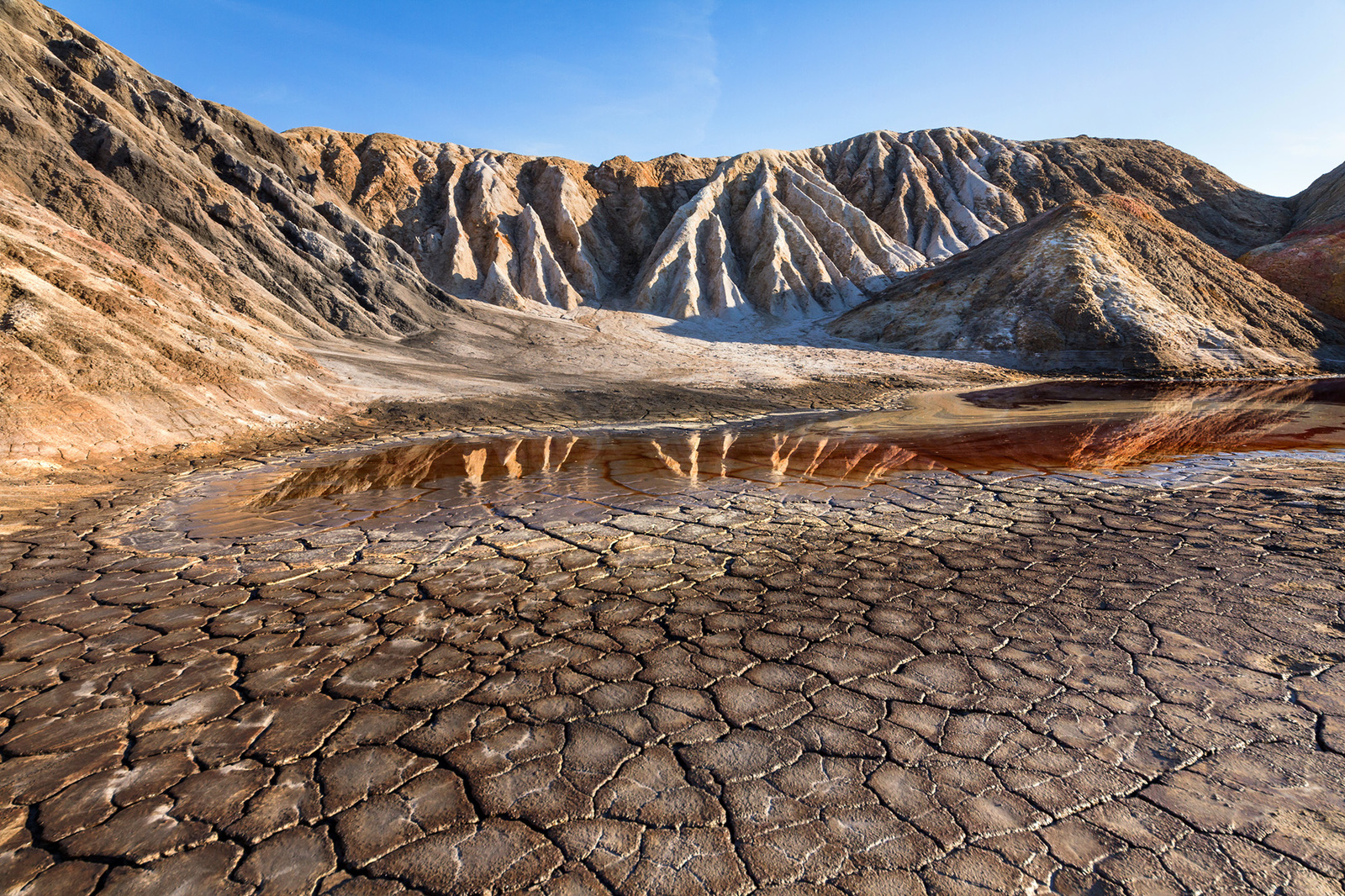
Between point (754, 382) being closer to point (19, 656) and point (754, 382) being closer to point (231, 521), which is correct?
point (231, 521)

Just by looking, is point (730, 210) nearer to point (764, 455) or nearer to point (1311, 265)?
point (1311, 265)

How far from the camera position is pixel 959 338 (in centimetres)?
2186

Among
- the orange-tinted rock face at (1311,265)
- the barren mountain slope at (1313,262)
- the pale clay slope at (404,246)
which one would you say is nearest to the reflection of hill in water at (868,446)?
the pale clay slope at (404,246)

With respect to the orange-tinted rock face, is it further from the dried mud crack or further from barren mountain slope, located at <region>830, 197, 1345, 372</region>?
the dried mud crack

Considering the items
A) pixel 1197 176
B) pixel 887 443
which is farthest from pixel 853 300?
pixel 1197 176

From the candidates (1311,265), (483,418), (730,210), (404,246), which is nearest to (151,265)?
(483,418)

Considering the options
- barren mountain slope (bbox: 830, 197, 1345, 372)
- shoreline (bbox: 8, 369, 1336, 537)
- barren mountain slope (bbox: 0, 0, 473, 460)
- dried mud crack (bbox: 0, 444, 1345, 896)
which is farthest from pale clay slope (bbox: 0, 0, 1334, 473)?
dried mud crack (bbox: 0, 444, 1345, 896)

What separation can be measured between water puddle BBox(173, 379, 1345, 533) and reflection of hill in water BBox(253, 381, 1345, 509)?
0.03m

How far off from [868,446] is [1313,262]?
1269 inches

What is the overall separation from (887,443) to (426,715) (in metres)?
7.82

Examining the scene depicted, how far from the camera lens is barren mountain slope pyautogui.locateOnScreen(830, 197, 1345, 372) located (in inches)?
791

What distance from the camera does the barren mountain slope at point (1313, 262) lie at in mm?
25422

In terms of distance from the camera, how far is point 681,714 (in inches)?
103

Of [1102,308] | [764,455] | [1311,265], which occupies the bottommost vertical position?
[764,455]
